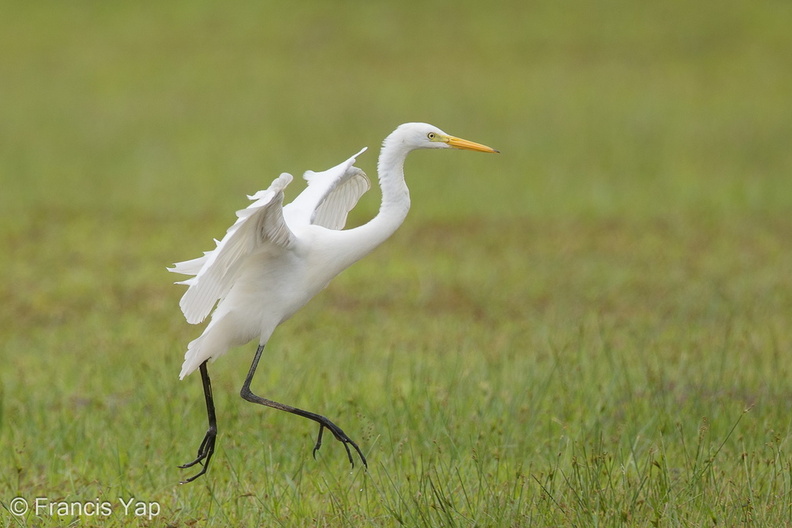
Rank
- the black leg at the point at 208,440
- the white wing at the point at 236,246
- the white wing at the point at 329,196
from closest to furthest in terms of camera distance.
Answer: the white wing at the point at 236,246
the black leg at the point at 208,440
the white wing at the point at 329,196

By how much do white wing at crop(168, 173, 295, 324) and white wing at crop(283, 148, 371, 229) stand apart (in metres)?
0.39

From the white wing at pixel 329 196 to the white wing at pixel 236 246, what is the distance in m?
0.39

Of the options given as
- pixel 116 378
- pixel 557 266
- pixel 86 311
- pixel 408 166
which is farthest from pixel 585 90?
pixel 116 378

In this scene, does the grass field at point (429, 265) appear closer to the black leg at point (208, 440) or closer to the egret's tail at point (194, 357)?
the black leg at point (208, 440)

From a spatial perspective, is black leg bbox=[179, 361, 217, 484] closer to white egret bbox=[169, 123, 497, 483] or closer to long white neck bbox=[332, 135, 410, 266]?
white egret bbox=[169, 123, 497, 483]

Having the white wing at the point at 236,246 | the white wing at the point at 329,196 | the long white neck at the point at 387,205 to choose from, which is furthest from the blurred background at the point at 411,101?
the long white neck at the point at 387,205

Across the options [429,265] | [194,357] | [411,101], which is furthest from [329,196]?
[411,101]

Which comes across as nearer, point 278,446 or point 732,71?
point 278,446

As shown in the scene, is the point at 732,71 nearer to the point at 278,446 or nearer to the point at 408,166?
the point at 408,166

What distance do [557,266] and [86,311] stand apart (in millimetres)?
3951

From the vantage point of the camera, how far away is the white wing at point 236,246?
3.88 metres

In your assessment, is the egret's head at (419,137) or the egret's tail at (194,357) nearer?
the egret's head at (419,137)

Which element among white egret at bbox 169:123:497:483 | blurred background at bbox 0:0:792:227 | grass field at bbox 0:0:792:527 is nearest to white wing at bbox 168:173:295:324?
white egret at bbox 169:123:497:483

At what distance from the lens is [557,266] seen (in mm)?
9789
